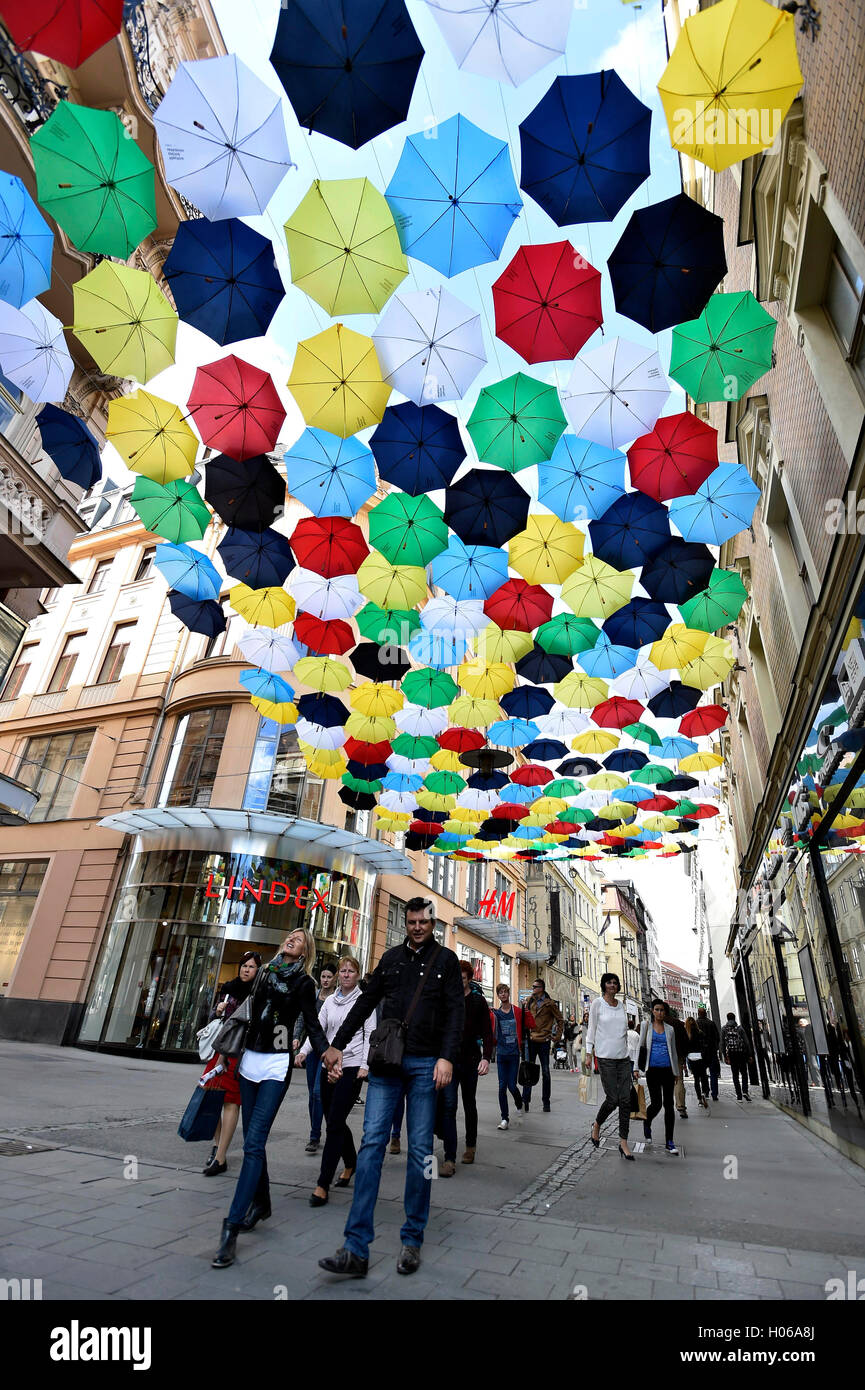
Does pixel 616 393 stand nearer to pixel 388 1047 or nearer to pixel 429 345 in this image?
pixel 429 345

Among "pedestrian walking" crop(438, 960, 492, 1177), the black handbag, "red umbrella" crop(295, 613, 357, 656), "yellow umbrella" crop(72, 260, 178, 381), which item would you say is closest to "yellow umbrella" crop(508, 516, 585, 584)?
"red umbrella" crop(295, 613, 357, 656)

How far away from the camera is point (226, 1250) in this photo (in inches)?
137

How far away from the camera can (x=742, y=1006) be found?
79.5 feet

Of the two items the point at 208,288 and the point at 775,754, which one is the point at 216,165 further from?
the point at 775,754

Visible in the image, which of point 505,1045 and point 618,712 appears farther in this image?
point 618,712

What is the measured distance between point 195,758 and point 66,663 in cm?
802

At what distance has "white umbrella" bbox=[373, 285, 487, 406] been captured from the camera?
6277mm

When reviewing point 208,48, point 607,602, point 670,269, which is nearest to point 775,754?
point 607,602

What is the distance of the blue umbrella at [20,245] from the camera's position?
5859 mm

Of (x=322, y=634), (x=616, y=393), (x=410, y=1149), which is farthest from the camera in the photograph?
(x=322, y=634)

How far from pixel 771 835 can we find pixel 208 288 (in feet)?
42.0

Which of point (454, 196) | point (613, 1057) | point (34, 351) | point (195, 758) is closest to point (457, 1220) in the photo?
point (613, 1057)

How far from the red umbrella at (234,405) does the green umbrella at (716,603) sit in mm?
5767
